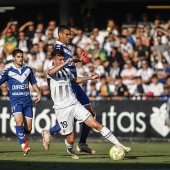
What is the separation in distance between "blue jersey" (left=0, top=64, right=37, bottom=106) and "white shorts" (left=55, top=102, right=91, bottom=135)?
2155mm

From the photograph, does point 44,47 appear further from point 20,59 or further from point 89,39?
point 20,59

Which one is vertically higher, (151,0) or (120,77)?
(151,0)

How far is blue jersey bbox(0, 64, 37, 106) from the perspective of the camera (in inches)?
607

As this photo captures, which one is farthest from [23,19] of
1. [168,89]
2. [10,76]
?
[10,76]

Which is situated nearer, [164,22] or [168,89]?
[168,89]

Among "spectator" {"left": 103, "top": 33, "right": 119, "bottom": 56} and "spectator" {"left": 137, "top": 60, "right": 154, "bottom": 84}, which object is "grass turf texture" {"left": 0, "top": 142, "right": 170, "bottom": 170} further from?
"spectator" {"left": 103, "top": 33, "right": 119, "bottom": 56}

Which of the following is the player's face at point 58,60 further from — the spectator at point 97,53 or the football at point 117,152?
the spectator at point 97,53

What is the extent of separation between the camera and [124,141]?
70.4 ft

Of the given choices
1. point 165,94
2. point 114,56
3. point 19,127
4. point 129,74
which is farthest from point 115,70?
point 19,127

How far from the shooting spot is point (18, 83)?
1548 cm

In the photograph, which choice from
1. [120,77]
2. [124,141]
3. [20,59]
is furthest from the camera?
[120,77]

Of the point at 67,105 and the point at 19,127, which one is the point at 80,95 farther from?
the point at 19,127

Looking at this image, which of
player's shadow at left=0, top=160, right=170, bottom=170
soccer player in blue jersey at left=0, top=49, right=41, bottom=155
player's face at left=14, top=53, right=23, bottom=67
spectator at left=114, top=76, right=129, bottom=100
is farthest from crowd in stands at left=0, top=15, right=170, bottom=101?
player's shadow at left=0, top=160, right=170, bottom=170

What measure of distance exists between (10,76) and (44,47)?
31.2 feet
